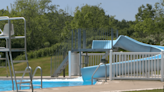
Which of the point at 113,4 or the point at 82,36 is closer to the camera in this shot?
the point at 82,36

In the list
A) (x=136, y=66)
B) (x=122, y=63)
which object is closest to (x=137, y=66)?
(x=136, y=66)

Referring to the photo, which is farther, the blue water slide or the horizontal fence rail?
the blue water slide

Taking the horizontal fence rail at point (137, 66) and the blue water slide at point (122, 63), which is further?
the blue water slide at point (122, 63)

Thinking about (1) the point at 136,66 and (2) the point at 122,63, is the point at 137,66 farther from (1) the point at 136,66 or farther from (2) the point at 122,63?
(2) the point at 122,63

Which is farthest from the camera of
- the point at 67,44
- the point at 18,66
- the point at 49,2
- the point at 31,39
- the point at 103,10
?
the point at 49,2

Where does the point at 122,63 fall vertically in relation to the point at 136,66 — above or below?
above

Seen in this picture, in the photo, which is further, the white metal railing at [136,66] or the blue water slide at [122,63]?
the blue water slide at [122,63]

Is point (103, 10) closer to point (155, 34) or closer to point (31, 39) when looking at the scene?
point (155, 34)

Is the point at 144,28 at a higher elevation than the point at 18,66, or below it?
higher

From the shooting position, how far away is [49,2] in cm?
4466

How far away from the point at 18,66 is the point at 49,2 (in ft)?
76.3

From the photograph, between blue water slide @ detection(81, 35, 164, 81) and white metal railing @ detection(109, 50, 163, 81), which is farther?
blue water slide @ detection(81, 35, 164, 81)

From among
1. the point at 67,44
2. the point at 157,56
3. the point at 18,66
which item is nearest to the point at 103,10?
the point at 18,66

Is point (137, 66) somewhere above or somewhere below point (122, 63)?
below
